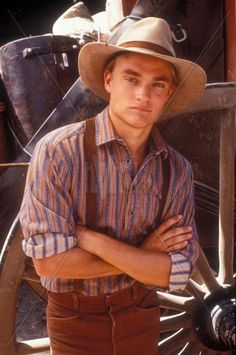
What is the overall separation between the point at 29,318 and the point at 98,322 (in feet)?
5.01

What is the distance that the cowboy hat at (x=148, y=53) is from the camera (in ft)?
4.63

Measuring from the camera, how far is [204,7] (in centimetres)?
228

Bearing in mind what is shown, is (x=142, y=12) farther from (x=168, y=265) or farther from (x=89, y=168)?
(x=168, y=265)

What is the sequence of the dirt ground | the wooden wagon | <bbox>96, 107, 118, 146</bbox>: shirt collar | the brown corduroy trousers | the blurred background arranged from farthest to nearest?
the blurred background, the dirt ground, the wooden wagon, the brown corduroy trousers, <bbox>96, 107, 118, 146</bbox>: shirt collar

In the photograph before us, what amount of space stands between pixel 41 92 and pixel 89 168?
111cm

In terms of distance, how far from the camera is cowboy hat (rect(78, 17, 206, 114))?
1.41 m

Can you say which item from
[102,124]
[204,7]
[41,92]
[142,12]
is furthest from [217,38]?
[102,124]

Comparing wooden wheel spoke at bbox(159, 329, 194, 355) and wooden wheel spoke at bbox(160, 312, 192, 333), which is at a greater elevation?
wooden wheel spoke at bbox(160, 312, 192, 333)

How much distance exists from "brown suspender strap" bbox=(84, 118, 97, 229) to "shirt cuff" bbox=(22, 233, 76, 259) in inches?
5.0

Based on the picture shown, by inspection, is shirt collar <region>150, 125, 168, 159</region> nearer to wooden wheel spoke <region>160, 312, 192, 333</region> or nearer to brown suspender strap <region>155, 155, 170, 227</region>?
brown suspender strap <region>155, 155, 170, 227</region>

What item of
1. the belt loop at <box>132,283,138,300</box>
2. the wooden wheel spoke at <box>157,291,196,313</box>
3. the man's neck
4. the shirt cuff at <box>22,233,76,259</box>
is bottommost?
the wooden wheel spoke at <box>157,291,196,313</box>

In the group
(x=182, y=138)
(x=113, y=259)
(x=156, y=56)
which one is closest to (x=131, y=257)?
(x=113, y=259)

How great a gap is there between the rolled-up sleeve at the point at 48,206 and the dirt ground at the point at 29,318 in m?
1.59

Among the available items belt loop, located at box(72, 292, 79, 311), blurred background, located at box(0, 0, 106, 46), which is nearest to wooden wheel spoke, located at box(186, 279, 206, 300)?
belt loop, located at box(72, 292, 79, 311)
